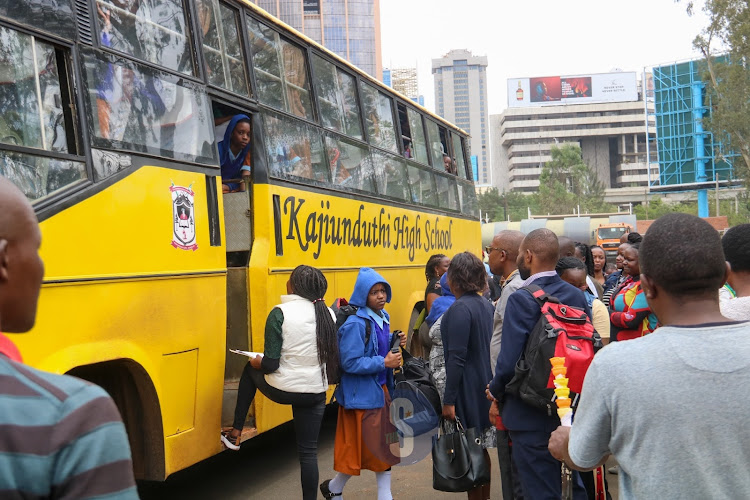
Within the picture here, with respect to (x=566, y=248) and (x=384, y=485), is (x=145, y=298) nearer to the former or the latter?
(x=384, y=485)

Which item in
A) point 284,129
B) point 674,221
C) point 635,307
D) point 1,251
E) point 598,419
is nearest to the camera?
point 1,251

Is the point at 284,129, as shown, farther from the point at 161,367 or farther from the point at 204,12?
the point at 161,367

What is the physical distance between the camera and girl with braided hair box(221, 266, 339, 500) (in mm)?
5348

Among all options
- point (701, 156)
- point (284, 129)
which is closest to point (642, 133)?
point (701, 156)

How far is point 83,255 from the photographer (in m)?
4.28

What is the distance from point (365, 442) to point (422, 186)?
5.60 m

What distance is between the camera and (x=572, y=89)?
443 feet

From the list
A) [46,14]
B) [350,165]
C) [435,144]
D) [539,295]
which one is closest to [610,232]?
[435,144]

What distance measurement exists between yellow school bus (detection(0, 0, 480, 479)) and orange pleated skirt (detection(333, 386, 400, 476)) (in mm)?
918

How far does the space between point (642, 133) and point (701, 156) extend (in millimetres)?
79095

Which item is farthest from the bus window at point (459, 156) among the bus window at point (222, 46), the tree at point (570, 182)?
the tree at point (570, 182)

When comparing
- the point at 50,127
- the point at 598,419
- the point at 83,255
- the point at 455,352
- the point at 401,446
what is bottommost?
the point at 401,446

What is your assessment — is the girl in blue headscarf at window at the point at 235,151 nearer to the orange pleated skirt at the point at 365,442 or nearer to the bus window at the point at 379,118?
the orange pleated skirt at the point at 365,442

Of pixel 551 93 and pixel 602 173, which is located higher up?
pixel 551 93
